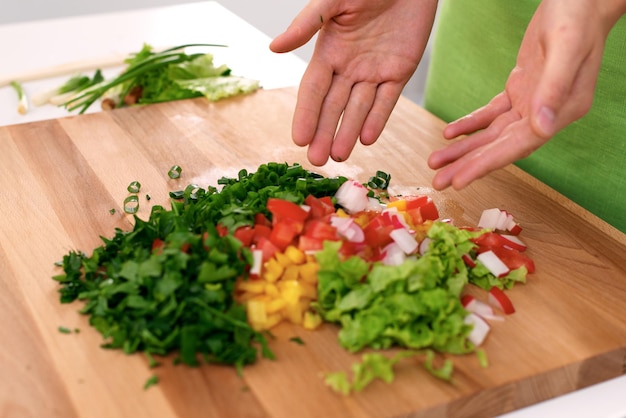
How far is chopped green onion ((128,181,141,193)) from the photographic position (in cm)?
193

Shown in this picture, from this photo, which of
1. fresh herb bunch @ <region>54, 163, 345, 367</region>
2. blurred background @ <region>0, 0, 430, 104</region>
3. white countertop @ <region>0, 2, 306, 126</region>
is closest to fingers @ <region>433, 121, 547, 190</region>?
fresh herb bunch @ <region>54, 163, 345, 367</region>

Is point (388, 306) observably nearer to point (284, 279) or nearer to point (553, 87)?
point (284, 279)

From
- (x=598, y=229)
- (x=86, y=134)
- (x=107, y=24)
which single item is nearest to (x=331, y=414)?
(x=598, y=229)

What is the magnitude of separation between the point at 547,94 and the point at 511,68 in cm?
92

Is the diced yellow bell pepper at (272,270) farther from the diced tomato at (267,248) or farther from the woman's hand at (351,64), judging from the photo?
the woman's hand at (351,64)

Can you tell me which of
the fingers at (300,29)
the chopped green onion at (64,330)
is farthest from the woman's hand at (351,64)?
the chopped green onion at (64,330)

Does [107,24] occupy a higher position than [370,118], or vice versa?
[370,118]

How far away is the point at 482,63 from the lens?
2516 millimetres

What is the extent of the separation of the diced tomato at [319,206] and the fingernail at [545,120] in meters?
0.45

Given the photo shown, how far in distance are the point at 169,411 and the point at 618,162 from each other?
1.37 meters

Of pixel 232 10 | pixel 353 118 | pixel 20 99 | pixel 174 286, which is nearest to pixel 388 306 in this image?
pixel 174 286

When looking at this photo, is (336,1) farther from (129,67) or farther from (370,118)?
(129,67)

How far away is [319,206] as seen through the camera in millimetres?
1657

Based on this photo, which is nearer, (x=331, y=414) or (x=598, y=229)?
(x=331, y=414)
